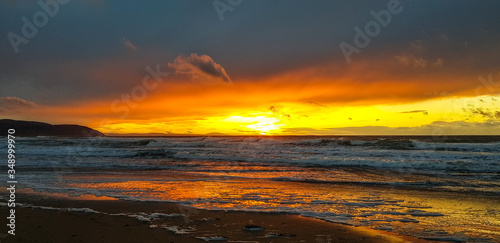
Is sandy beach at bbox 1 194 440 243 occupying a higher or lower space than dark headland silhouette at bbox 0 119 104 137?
lower

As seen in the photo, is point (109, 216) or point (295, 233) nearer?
point (295, 233)

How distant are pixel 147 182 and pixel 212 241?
805 cm

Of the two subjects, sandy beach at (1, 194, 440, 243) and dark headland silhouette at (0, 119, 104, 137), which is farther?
dark headland silhouette at (0, 119, 104, 137)

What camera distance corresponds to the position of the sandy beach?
17.6 feet

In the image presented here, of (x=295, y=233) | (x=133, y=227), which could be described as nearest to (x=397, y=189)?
(x=295, y=233)

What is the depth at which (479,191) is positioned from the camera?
10.7 m

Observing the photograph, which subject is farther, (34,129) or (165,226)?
(34,129)

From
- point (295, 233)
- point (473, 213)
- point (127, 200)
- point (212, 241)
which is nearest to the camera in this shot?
point (212, 241)

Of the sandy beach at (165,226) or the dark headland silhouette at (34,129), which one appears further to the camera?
the dark headland silhouette at (34,129)

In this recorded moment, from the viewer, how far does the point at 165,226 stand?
20.0ft

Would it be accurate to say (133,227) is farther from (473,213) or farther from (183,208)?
(473,213)

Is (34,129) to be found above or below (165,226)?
above

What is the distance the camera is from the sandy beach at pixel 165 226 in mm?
5375

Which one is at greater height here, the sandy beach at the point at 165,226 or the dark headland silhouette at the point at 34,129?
the dark headland silhouette at the point at 34,129
